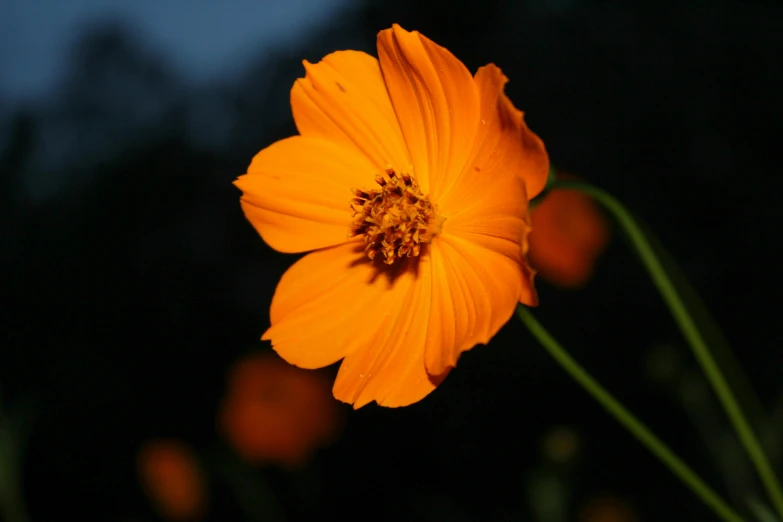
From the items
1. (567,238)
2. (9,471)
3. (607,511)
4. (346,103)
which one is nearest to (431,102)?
(346,103)

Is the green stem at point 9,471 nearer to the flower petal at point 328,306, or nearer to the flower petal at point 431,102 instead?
the flower petal at point 328,306

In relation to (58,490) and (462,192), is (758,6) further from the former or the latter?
(58,490)

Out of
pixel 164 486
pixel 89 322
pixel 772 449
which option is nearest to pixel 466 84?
pixel 772 449

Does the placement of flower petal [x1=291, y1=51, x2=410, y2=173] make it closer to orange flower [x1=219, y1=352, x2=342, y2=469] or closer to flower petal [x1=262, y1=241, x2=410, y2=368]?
flower petal [x1=262, y1=241, x2=410, y2=368]

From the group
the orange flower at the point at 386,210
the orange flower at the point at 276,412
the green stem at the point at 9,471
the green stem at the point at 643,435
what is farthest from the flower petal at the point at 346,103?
the orange flower at the point at 276,412

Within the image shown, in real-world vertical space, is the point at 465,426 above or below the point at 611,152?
below

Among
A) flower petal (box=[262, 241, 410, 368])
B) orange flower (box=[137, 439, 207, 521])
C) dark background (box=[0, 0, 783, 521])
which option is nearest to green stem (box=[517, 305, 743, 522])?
flower petal (box=[262, 241, 410, 368])

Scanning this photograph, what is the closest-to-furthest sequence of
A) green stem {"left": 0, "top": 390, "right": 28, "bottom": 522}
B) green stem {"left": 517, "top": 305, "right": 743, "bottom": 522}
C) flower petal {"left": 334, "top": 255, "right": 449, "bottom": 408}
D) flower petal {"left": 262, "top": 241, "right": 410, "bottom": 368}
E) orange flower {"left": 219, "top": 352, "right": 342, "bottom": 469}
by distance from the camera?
green stem {"left": 517, "top": 305, "right": 743, "bottom": 522}, flower petal {"left": 334, "top": 255, "right": 449, "bottom": 408}, flower petal {"left": 262, "top": 241, "right": 410, "bottom": 368}, green stem {"left": 0, "top": 390, "right": 28, "bottom": 522}, orange flower {"left": 219, "top": 352, "right": 342, "bottom": 469}
